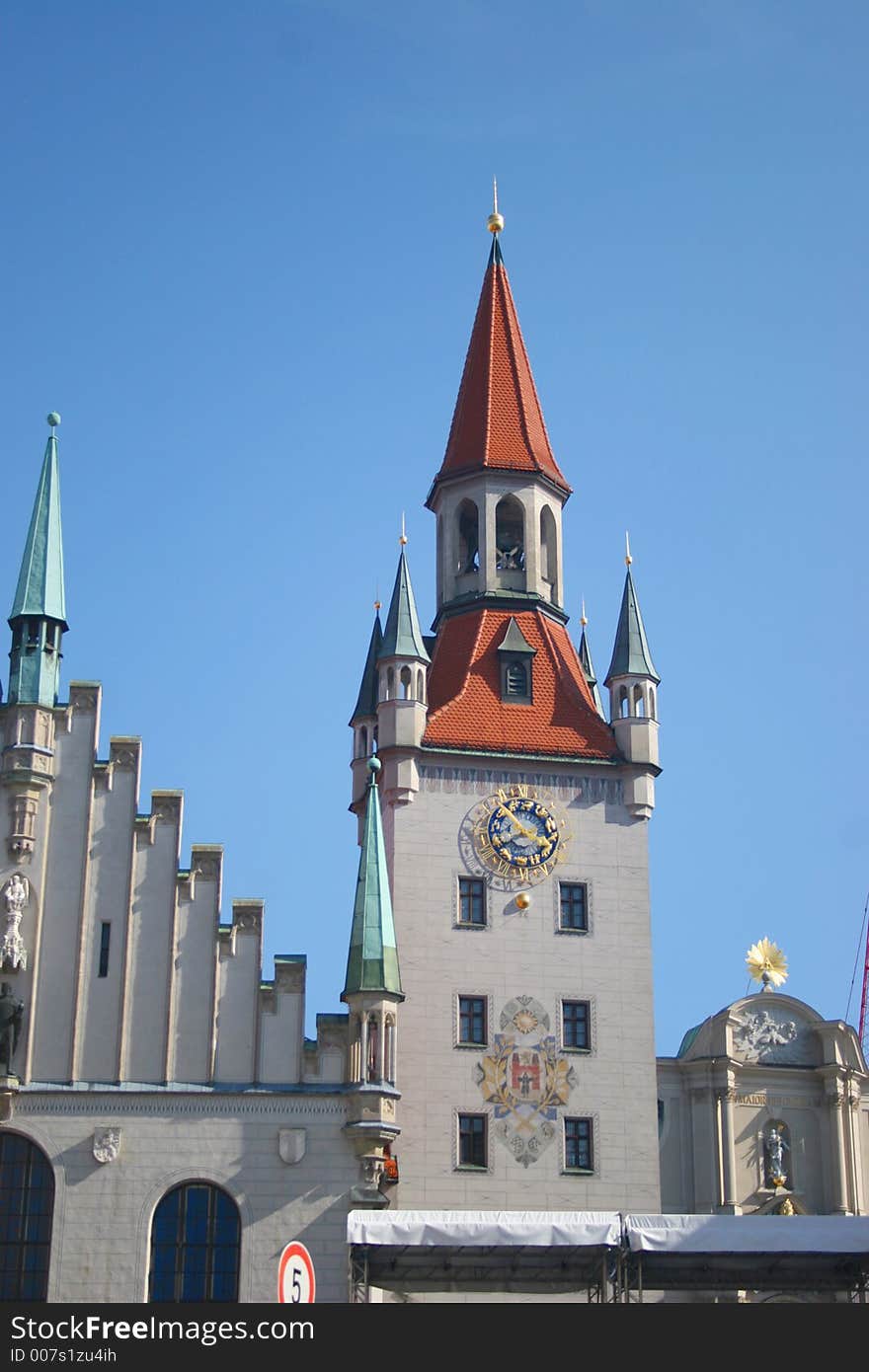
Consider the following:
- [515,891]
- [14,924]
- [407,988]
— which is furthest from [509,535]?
[14,924]

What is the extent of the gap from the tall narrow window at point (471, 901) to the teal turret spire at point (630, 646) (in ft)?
23.2

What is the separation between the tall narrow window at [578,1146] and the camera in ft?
156

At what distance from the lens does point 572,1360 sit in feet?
81.5

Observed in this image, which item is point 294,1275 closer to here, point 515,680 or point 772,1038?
point 515,680

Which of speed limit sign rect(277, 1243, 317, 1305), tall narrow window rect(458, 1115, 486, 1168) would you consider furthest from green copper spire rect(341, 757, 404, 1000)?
speed limit sign rect(277, 1243, 317, 1305)

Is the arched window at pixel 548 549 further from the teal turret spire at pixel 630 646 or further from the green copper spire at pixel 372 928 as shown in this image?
the green copper spire at pixel 372 928

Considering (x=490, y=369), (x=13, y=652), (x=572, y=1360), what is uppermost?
(x=490, y=369)

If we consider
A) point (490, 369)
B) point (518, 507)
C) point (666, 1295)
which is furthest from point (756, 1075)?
point (490, 369)

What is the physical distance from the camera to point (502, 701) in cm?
5250

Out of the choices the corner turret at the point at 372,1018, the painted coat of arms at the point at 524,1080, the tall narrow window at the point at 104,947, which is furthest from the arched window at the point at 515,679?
the tall narrow window at the point at 104,947

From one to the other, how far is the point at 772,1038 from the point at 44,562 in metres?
26.0

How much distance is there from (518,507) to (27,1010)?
68.8 feet

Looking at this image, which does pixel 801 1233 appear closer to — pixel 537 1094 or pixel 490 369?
pixel 537 1094

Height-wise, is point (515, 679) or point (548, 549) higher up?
point (548, 549)
